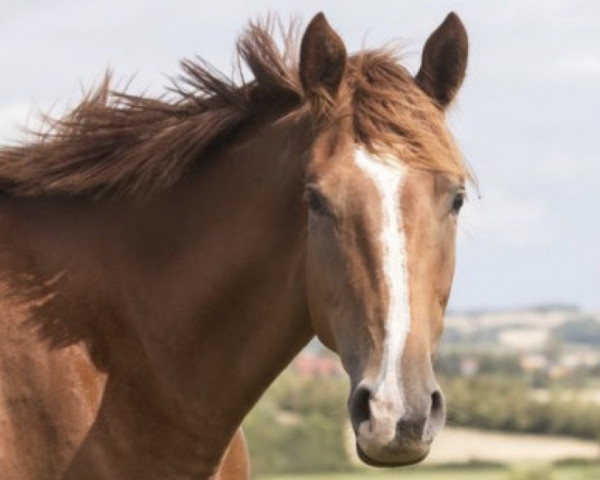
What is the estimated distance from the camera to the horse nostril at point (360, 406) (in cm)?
555

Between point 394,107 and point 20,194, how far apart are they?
170 cm

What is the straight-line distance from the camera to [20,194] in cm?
667

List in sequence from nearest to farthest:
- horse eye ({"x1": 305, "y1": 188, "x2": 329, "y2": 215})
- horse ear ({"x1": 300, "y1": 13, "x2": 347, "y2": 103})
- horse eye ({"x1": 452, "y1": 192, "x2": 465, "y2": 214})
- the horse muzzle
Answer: the horse muzzle → horse eye ({"x1": 305, "y1": 188, "x2": 329, "y2": 215}) → horse eye ({"x1": 452, "y1": 192, "x2": 465, "y2": 214}) → horse ear ({"x1": 300, "y1": 13, "x2": 347, "y2": 103})

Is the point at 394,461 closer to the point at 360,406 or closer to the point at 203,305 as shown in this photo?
the point at 360,406

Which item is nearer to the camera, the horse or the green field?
the horse

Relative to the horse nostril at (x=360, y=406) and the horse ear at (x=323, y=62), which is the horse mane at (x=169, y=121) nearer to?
the horse ear at (x=323, y=62)

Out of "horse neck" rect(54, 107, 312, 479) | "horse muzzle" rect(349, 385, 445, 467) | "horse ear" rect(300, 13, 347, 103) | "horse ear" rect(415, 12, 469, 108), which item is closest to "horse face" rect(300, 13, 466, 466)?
"horse muzzle" rect(349, 385, 445, 467)

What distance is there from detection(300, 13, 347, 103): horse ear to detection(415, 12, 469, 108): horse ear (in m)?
0.36

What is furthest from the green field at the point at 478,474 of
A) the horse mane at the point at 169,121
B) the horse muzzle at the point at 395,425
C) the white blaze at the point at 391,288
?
the horse muzzle at the point at 395,425

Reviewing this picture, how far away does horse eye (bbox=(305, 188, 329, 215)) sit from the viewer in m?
5.96

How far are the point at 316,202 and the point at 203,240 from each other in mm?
785

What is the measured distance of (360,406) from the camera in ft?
18.3

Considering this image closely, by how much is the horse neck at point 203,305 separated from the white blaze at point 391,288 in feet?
1.84

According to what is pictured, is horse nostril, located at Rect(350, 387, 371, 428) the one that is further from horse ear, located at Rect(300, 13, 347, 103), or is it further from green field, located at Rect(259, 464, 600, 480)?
green field, located at Rect(259, 464, 600, 480)
